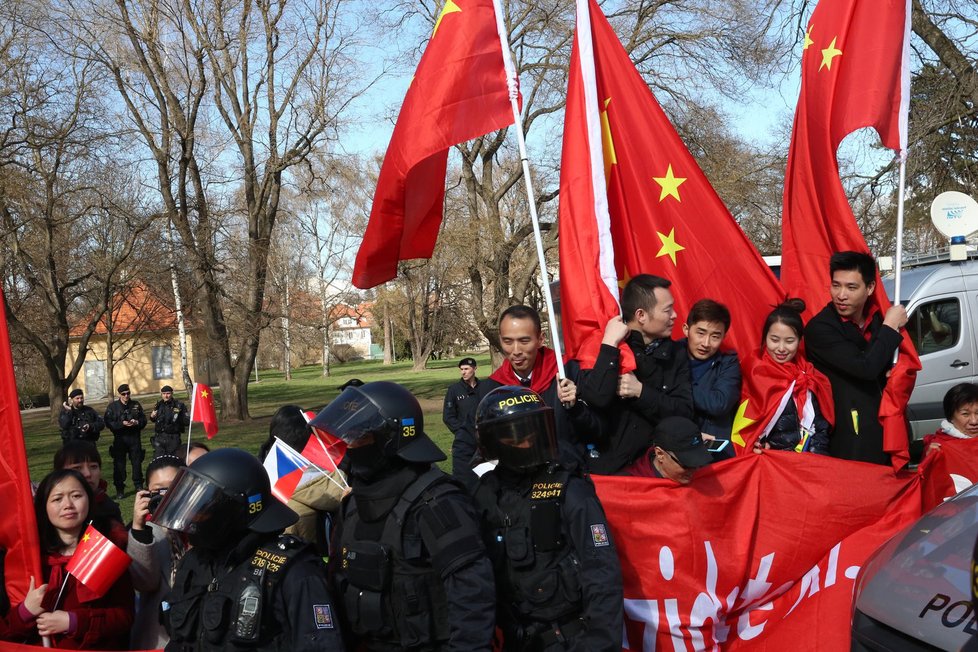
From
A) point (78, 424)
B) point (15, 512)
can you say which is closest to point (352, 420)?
point (15, 512)

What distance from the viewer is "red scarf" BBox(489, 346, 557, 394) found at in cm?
506

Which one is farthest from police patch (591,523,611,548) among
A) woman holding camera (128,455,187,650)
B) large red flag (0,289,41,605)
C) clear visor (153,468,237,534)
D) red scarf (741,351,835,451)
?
large red flag (0,289,41,605)

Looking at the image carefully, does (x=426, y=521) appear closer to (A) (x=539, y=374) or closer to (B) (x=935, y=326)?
(A) (x=539, y=374)

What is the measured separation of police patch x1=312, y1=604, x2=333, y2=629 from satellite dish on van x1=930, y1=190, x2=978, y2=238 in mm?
10627

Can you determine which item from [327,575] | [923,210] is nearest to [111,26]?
[923,210]

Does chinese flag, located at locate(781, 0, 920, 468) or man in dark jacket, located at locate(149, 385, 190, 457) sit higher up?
chinese flag, located at locate(781, 0, 920, 468)

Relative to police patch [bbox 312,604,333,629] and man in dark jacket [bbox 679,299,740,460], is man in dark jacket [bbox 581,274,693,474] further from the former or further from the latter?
police patch [bbox 312,604,333,629]

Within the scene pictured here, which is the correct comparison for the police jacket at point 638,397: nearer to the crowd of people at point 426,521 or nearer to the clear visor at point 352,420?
the crowd of people at point 426,521

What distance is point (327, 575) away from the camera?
347 centimetres

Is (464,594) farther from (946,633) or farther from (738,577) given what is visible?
(738,577)

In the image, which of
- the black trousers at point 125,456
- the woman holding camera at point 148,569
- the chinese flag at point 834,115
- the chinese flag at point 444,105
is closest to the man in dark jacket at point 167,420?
the black trousers at point 125,456

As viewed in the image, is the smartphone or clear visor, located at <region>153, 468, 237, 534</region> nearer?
clear visor, located at <region>153, 468, 237, 534</region>

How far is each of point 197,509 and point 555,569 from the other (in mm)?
1329

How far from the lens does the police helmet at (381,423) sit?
3330mm
